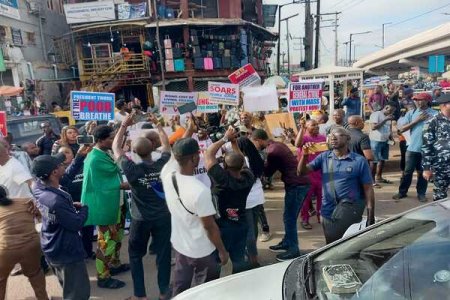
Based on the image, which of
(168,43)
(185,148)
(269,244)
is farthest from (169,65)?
(185,148)

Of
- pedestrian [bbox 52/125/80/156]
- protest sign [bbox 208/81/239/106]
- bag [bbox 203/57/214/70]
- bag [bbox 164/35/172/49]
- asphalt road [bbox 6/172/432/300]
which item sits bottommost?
asphalt road [bbox 6/172/432/300]

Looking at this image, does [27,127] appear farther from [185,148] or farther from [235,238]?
[185,148]

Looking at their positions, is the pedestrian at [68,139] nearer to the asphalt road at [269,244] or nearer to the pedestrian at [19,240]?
the asphalt road at [269,244]

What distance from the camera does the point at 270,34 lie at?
30203 mm

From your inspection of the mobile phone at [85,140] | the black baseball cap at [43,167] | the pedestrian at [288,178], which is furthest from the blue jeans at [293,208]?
the black baseball cap at [43,167]

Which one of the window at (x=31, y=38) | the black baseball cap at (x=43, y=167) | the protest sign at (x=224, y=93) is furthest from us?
the window at (x=31, y=38)

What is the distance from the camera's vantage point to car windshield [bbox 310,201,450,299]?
1.81 meters

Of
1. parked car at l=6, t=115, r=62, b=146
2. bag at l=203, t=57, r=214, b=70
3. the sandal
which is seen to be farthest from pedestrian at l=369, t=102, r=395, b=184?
bag at l=203, t=57, r=214, b=70

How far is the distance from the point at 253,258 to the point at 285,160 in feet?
3.78

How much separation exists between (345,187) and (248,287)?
1.73 metres

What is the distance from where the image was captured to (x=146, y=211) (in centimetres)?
352

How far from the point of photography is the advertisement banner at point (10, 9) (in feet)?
64.0

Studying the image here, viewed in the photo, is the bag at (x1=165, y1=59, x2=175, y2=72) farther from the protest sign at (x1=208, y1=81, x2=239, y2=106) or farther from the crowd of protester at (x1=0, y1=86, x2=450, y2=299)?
the crowd of protester at (x1=0, y1=86, x2=450, y2=299)

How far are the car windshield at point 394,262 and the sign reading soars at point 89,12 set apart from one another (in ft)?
78.2
